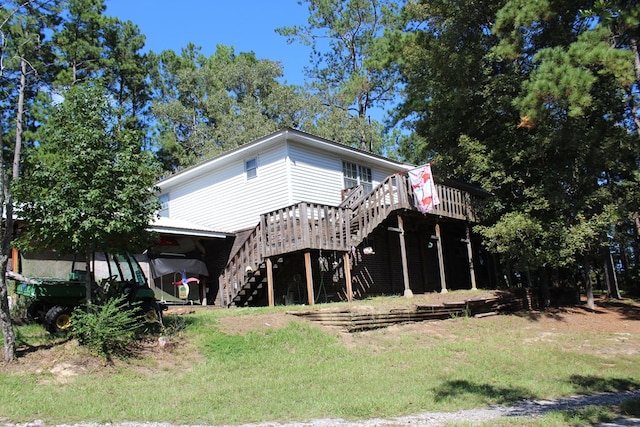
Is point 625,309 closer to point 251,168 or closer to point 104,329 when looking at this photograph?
point 251,168

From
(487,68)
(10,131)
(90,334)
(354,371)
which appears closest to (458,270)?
(487,68)

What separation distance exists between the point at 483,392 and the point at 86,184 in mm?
7730

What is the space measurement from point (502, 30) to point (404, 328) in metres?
9.42

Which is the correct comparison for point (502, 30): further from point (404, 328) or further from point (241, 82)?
point (241, 82)

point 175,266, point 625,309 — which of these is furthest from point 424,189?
point 625,309

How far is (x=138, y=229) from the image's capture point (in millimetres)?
10719

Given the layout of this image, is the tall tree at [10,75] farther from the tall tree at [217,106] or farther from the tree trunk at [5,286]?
the tall tree at [217,106]

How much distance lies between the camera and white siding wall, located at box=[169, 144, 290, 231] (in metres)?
19.4

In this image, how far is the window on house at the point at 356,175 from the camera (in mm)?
21547

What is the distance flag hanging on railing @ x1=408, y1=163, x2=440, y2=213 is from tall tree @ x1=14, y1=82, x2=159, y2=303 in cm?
1005

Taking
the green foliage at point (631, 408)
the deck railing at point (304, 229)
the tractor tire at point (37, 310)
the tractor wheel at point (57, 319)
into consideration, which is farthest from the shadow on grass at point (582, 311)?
the tractor tire at point (37, 310)

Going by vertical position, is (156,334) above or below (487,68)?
below

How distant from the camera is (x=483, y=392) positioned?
9031 mm

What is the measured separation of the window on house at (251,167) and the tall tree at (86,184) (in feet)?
30.0
